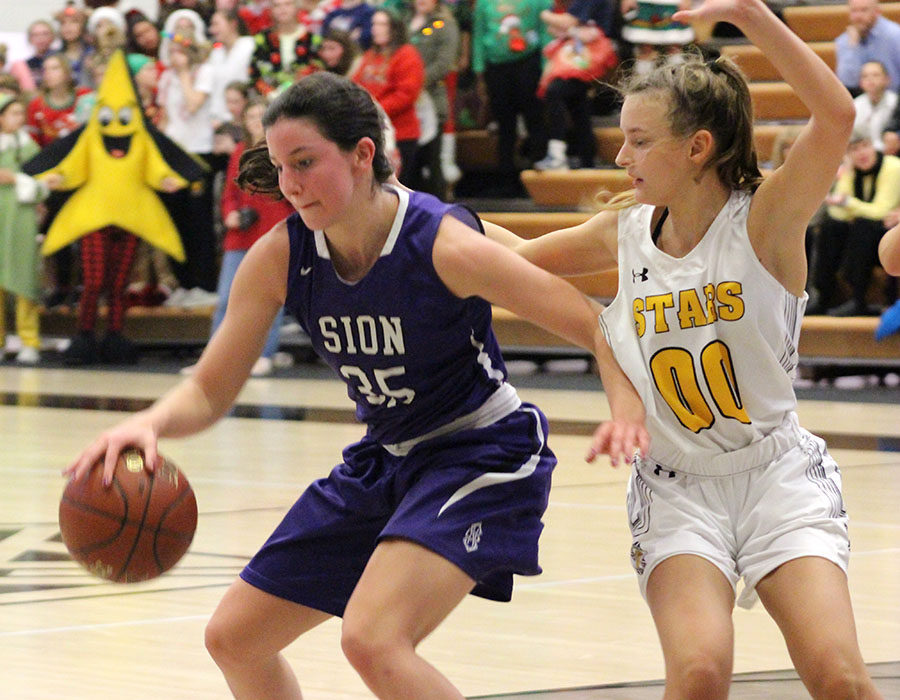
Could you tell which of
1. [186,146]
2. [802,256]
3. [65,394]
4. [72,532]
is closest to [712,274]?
[802,256]

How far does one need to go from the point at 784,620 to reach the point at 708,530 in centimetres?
22

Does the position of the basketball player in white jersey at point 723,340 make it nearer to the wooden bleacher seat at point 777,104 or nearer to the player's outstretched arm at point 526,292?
the player's outstretched arm at point 526,292

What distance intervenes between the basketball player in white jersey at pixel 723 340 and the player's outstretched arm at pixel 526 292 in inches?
9.1

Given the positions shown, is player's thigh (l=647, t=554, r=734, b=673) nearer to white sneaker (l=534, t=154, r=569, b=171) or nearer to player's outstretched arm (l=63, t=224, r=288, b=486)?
player's outstretched arm (l=63, t=224, r=288, b=486)

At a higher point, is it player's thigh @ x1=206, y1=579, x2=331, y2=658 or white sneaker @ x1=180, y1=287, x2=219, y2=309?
player's thigh @ x1=206, y1=579, x2=331, y2=658

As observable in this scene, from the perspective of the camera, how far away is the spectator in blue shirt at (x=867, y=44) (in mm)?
Answer: 10297

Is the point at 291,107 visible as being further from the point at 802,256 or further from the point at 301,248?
the point at 802,256

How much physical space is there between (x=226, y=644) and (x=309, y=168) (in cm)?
87

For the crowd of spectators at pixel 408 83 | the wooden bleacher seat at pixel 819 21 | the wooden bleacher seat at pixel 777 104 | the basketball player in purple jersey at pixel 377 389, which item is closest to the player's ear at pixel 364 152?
the basketball player in purple jersey at pixel 377 389

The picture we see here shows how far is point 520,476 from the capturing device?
9.51ft

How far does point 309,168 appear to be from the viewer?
110 inches

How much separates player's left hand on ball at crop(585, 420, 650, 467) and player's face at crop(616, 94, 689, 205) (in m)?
0.59

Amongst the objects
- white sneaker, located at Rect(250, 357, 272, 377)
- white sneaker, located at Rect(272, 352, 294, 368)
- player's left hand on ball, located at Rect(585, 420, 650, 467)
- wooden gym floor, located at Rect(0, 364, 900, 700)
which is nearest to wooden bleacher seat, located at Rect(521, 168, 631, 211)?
white sneaker, located at Rect(272, 352, 294, 368)

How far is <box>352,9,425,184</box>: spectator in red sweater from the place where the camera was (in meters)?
10.6
